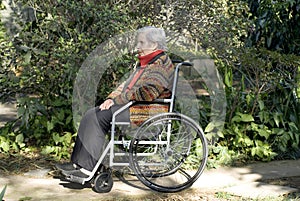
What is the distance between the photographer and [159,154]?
4594 mm

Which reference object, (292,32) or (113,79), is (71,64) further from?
(292,32)

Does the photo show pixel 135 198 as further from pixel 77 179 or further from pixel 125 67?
pixel 125 67

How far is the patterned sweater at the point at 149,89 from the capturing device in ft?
14.2

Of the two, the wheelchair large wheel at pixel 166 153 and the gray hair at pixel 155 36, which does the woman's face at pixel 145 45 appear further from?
the wheelchair large wheel at pixel 166 153

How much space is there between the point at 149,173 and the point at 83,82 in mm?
1130

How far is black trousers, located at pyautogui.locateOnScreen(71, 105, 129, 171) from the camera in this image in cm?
433

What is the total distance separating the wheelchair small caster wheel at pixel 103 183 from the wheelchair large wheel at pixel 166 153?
0.21 metres

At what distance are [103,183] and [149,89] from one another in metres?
0.80

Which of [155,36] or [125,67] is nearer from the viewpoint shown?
[155,36]

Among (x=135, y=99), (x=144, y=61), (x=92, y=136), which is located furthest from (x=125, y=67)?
(x=92, y=136)

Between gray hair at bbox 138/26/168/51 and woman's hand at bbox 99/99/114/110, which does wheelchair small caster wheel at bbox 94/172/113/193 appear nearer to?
woman's hand at bbox 99/99/114/110

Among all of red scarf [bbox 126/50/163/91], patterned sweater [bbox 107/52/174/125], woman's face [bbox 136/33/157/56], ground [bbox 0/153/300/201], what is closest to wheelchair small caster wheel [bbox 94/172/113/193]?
ground [bbox 0/153/300/201]

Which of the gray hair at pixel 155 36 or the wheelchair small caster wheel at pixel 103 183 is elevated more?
the gray hair at pixel 155 36

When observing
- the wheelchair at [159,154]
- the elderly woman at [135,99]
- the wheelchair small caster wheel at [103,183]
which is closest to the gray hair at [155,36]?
the elderly woman at [135,99]
